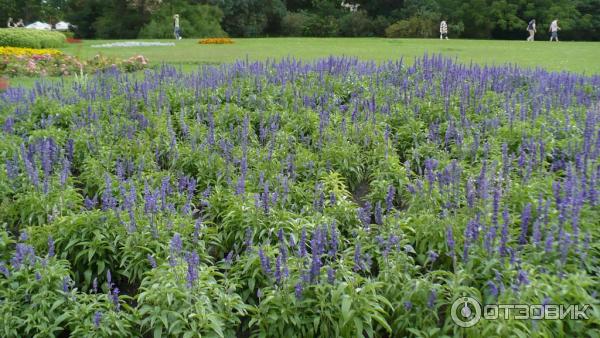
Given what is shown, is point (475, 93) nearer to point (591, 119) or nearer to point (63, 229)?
point (591, 119)

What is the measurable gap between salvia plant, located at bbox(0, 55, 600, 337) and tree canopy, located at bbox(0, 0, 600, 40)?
34.8 m

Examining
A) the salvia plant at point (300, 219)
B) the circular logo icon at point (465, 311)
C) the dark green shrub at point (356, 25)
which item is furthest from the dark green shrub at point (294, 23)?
the circular logo icon at point (465, 311)

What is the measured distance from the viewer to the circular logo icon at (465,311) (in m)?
3.79

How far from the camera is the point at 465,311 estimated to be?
3854 mm

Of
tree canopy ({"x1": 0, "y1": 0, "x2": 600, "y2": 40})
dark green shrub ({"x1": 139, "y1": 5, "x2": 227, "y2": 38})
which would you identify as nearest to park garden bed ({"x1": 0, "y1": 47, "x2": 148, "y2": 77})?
dark green shrub ({"x1": 139, "y1": 5, "x2": 227, "y2": 38})

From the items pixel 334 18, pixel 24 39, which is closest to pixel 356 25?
pixel 334 18

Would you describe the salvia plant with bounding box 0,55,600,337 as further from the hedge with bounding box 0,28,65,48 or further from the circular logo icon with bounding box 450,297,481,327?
the hedge with bounding box 0,28,65,48

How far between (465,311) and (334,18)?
44952 millimetres

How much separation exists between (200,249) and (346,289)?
1326 millimetres

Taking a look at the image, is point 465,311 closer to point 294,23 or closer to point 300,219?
point 300,219

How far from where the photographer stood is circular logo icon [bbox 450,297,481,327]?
3.79 metres

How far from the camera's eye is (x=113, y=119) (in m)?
7.61

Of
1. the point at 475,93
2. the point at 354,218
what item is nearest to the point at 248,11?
the point at 475,93

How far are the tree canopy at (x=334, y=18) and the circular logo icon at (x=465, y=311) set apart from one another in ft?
126
